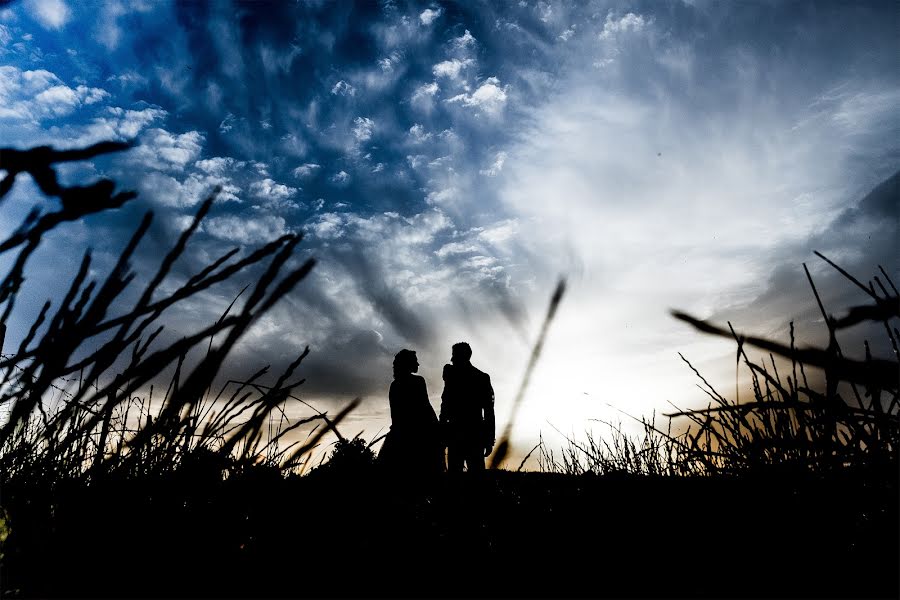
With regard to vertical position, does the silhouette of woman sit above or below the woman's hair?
below

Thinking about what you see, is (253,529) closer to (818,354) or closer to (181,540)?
(181,540)

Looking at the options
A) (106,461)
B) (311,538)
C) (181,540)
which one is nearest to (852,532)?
(311,538)

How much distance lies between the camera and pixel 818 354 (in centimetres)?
61

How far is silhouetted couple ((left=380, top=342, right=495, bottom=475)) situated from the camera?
6117 millimetres

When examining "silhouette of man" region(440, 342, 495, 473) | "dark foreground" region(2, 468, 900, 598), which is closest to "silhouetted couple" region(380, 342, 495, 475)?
"silhouette of man" region(440, 342, 495, 473)

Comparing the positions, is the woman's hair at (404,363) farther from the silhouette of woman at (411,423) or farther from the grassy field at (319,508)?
the grassy field at (319,508)

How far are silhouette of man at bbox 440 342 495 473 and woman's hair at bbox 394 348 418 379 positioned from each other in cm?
55

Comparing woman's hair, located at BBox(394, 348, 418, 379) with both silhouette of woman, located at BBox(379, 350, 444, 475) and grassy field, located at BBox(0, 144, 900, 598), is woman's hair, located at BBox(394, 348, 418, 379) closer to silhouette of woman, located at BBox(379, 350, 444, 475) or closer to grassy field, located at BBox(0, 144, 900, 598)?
silhouette of woman, located at BBox(379, 350, 444, 475)

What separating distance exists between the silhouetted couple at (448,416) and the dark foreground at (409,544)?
3.72 meters

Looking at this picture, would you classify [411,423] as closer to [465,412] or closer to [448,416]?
[448,416]

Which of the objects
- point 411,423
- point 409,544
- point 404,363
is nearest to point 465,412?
point 411,423

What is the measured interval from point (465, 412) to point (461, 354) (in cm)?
86

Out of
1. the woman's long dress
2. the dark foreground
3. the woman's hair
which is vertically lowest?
the dark foreground

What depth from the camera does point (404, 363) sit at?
6383 mm
